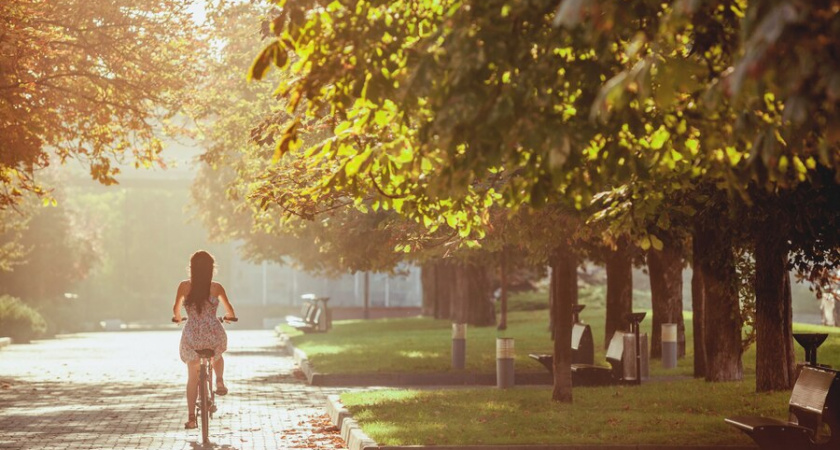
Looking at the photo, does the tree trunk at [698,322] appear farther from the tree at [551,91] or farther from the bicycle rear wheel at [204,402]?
the tree at [551,91]

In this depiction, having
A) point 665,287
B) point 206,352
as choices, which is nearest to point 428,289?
point 665,287

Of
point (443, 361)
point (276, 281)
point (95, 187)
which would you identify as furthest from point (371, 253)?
point (95, 187)

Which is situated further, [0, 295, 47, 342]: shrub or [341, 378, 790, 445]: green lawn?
[0, 295, 47, 342]: shrub

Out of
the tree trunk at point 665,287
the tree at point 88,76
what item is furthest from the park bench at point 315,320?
the tree at point 88,76

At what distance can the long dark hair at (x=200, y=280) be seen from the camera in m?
13.5

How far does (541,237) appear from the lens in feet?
54.2

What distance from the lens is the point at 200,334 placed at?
13555 mm

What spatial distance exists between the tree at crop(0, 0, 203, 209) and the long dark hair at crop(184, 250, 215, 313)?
543cm

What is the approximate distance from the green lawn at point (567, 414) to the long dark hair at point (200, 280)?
215 centimetres

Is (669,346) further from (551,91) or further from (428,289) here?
(428,289)

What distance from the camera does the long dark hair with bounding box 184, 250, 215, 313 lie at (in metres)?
13.5

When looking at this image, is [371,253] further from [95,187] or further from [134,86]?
[95,187]

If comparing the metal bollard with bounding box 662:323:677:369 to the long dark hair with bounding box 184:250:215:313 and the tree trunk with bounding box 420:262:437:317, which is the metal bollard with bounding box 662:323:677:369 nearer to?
the long dark hair with bounding box 184:250:215:313

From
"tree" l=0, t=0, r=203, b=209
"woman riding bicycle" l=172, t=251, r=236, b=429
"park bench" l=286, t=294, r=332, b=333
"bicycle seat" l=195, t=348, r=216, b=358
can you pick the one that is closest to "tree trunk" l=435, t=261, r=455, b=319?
"park bench" l=286, t=294, r=332, b=333
